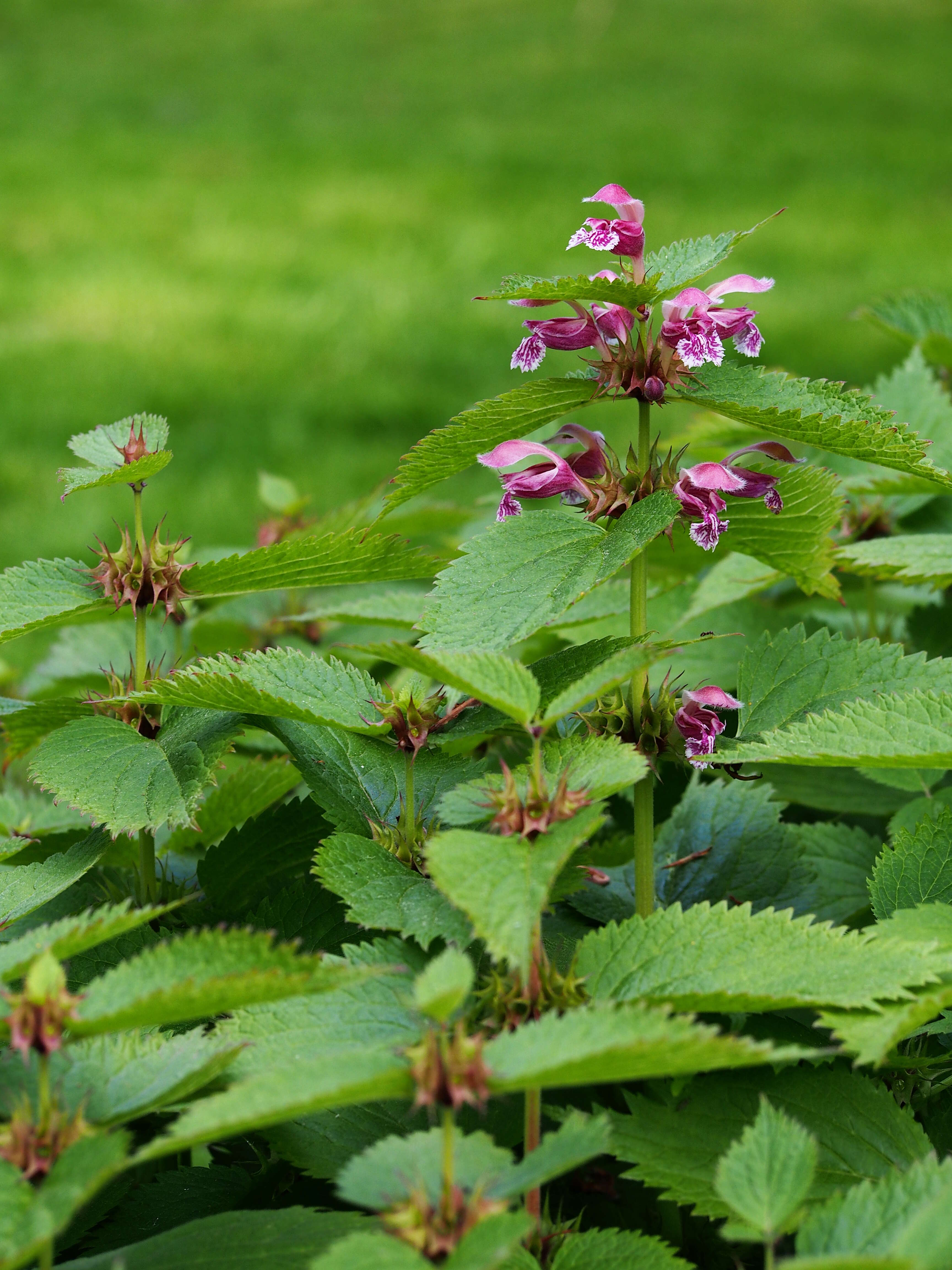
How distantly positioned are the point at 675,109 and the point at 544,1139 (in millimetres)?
11913

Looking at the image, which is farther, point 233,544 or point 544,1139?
point 233,544

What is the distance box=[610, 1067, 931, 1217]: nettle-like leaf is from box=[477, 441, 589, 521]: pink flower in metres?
0.51

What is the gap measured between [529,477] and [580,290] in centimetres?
19

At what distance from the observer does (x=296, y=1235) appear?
34.9 inches

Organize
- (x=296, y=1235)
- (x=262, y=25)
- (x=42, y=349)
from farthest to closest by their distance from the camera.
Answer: (x=262, y=25) → (x=42, y=349) → (x=296, y=1235)

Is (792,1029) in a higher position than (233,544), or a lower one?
higher

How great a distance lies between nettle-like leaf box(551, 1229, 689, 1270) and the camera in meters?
0.88

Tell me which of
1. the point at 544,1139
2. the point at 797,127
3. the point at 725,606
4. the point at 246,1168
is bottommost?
the point at 797,127

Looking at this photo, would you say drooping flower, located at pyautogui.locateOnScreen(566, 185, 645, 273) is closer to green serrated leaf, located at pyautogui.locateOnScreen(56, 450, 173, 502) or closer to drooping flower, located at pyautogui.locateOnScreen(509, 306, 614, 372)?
drooping flower, located at pyautogui.locateOnScreen(509, 306, 614, 372)

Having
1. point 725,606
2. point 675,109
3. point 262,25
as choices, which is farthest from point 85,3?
point 725,606

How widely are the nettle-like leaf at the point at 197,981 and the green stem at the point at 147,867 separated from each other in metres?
0.35

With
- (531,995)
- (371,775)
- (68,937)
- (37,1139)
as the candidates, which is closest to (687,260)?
(371,775)

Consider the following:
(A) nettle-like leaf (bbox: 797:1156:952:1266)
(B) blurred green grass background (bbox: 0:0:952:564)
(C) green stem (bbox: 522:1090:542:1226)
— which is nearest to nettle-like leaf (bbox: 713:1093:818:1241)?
(A) nettle-like leaf (bbox: 797:1156:952:1266)

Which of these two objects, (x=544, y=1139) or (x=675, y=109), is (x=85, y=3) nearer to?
(x=675, y=109)
